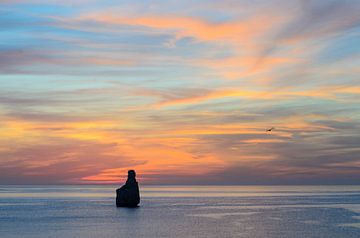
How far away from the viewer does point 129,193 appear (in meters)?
161

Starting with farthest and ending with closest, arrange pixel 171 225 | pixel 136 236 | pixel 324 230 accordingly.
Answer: pixel 171 225 < pixel 324 230 < pixel 136 236

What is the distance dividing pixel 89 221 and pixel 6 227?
2077 cm

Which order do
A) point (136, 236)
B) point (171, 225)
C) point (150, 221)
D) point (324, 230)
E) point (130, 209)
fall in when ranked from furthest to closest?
point (130, 209), point (150, 221), point (171, 225), point (324, 230), point (136, 236)

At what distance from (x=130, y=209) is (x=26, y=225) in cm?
5178

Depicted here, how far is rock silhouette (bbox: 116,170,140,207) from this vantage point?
155 metres

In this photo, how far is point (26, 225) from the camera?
114m

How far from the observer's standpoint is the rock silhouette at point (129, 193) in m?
155

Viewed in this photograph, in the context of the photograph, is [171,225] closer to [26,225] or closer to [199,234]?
[199,234]

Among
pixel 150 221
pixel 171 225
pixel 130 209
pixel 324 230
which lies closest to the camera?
pixel 324 230

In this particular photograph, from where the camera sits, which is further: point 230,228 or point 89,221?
point 89,221

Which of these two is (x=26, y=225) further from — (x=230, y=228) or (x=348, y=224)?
(x=348, y=224)

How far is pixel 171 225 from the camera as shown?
372 ft

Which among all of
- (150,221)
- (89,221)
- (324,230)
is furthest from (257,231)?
(89,221)

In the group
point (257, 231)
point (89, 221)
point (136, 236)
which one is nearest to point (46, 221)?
point (89, 221)
